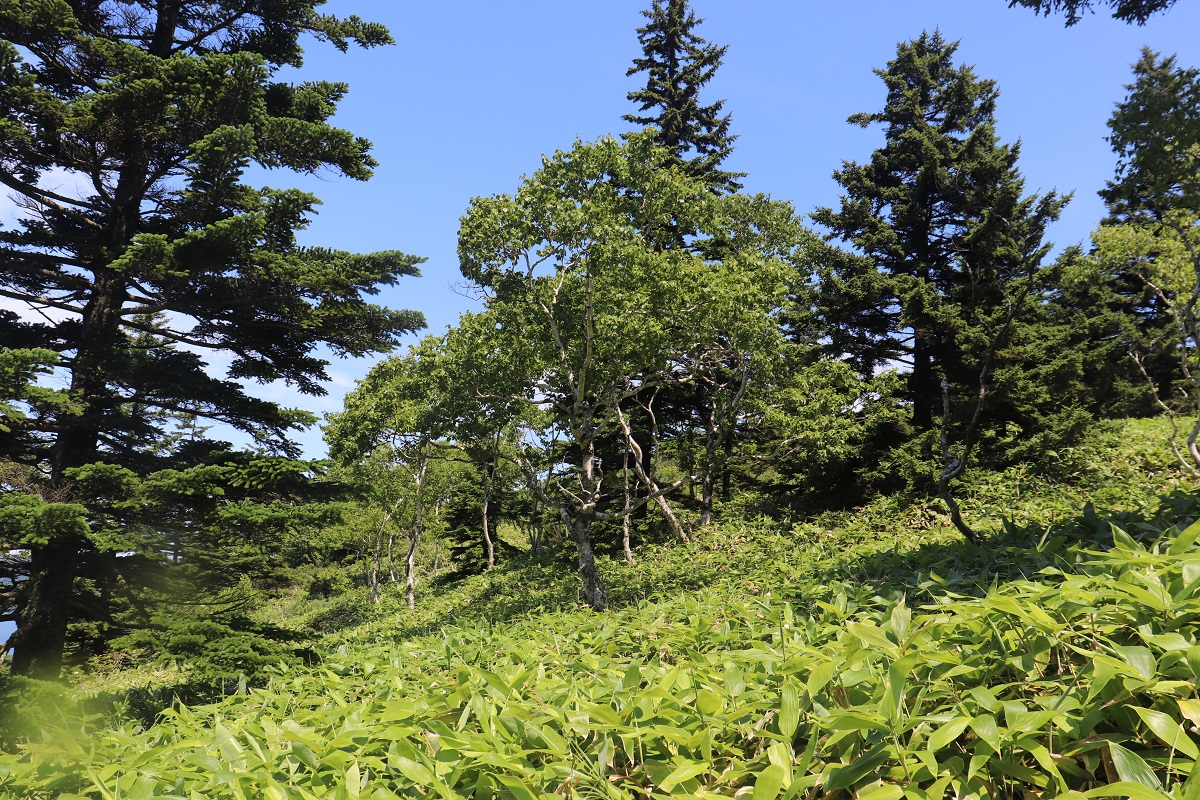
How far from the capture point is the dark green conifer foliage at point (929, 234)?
1455cm

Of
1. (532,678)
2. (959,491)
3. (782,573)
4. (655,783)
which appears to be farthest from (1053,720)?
(959,491)

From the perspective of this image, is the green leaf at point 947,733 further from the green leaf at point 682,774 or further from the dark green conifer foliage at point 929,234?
the dark green conifer foliage at point 929,234

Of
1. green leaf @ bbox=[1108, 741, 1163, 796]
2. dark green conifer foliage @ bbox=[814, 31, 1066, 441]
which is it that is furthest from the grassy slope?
dark green conifer foliage @ bbox=[814, 31, 1066, 441]

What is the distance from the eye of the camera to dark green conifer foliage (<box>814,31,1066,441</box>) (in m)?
14.6

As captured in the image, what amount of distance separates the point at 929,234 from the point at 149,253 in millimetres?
17001

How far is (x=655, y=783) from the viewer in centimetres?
195

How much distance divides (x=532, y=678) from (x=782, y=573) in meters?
6.54

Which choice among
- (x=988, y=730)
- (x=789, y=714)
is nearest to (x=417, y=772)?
(x=789, y=714)

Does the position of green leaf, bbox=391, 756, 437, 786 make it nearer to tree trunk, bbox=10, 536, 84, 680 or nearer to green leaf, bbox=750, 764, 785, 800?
green leaf, bbox=750, 764, 785, 800

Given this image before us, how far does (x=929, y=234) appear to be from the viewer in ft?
53.0

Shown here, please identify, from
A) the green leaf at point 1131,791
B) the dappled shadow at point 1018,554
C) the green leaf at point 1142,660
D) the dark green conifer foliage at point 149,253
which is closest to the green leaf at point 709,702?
the green leaf at point 1131,791

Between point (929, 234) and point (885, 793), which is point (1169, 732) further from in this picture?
point (929, 234)

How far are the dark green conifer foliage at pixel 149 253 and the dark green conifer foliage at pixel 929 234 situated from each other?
11.7 m

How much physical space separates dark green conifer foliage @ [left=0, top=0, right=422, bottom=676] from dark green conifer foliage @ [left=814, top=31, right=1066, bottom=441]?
11689 mm
